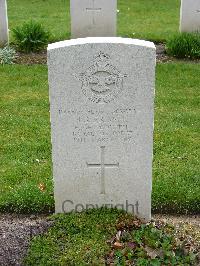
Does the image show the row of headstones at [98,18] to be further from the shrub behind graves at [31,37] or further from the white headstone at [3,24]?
the shrub behind graves at [31,37]

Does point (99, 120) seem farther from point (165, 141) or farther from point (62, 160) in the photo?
point (165, 141)

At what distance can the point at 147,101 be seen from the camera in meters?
4.21

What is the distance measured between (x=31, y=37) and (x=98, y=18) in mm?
1396

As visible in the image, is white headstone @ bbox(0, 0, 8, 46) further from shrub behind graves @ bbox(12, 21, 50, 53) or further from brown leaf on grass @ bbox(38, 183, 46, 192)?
brown leaf on grass @ bbox(38, 183, 46, 192)

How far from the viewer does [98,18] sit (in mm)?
10539

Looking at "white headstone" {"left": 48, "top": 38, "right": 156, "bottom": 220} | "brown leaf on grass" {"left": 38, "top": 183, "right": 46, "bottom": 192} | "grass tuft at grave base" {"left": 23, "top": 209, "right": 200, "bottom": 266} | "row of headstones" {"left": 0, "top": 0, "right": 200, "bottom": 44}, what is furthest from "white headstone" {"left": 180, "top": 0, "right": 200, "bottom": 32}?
"grass tuft at grave base" {"left": 23, "top": 209, "right": 200, "bottom": 266}

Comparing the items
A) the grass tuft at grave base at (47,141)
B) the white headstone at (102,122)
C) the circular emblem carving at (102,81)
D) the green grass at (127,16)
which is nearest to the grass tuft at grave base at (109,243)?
the white headstone at (102,122)

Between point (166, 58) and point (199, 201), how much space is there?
5.24m

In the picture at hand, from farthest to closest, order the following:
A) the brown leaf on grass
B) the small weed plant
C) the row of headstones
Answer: the row of headstones < the small weed plant < the brown leaf on grass

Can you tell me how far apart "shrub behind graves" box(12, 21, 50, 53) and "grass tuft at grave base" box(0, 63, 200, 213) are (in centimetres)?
104

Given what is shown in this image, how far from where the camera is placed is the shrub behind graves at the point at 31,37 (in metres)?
9.91

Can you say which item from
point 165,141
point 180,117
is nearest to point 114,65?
point 165,141

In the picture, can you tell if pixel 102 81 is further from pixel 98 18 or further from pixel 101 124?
pixel 98 18

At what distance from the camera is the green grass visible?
463 inches
